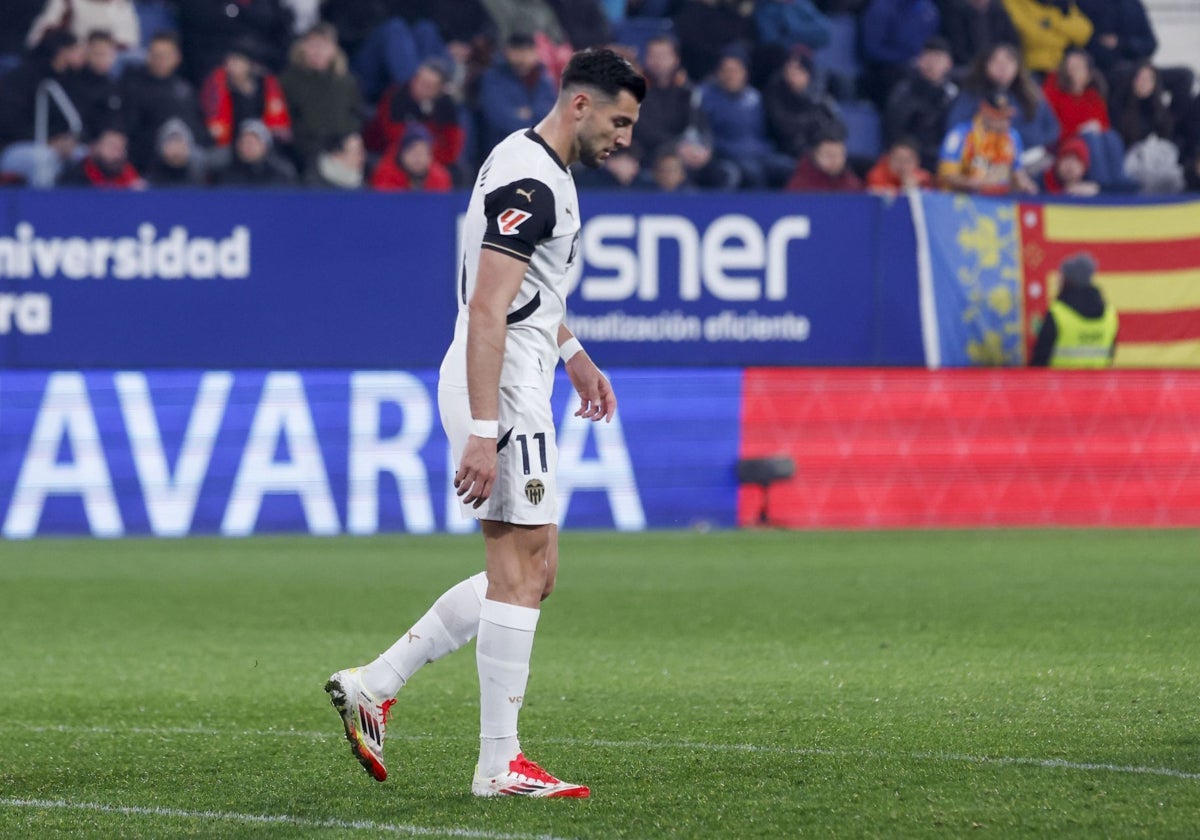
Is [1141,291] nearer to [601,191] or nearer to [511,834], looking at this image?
[601,191]

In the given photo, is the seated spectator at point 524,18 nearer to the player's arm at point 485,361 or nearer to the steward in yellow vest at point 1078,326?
the steward in yellow vest at point 1078,326

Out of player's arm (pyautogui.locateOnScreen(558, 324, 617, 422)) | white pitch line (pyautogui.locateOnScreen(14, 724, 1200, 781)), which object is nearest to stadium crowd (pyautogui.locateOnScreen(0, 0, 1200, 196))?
white pitch line (pyautogui.locateOnScreen(14, 724, 1200, 781))

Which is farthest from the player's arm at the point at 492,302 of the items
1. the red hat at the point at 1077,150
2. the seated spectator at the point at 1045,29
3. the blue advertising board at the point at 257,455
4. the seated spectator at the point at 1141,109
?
the seated spectator at the point at 1045,29

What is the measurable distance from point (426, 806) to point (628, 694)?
2308 millimetres

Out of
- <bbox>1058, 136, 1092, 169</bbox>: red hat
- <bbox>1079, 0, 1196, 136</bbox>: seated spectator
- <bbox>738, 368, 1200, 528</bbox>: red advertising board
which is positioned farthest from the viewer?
<bbox>1079, 0, 1196, 136</bbox>: seated spectator

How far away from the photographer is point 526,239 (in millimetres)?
5312

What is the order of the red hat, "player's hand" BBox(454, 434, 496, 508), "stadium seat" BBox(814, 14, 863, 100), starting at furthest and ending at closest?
"stadium seat" BBox(814, 14, 863, 100) → the red hat → "player's hand" BBox(454, 434, 496, 508)

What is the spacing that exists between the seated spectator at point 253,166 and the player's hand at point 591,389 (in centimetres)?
1032

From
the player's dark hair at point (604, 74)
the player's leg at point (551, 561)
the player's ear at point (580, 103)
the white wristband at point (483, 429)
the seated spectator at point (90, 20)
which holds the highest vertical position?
the seated spectator at point (90, 20)

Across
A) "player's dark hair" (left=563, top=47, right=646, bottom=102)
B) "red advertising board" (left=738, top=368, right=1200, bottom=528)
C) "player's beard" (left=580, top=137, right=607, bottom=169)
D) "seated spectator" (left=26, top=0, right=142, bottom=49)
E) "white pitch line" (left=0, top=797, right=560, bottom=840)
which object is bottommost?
"red advertising board" (left=738, top=368, right=1200, bottom=528)

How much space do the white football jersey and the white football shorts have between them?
0.05m

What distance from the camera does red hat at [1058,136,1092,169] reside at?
1794cm

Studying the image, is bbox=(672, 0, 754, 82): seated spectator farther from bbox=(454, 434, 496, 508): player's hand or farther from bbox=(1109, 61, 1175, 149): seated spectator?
bbox=(454, 434, 496, 508): player's hand

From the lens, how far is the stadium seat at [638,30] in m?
19.0
